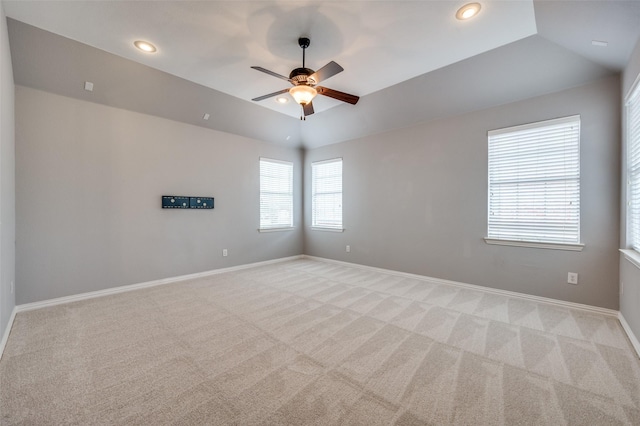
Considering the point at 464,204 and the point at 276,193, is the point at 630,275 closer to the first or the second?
the point at 464,204

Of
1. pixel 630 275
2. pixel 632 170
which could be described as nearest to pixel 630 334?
pixel 630 275

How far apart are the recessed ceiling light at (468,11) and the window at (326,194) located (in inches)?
131

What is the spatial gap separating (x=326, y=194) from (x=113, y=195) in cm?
380

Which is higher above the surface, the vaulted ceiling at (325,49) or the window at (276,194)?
the vaulted ceiling at (325,49)

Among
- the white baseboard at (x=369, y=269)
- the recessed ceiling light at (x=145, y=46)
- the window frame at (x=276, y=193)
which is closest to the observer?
the white baseboard at (x=369, y=269)

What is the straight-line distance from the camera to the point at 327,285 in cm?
404

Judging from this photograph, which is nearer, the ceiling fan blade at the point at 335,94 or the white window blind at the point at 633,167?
the white window blind at the point at 633,167

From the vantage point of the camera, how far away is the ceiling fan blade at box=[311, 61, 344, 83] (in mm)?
2337

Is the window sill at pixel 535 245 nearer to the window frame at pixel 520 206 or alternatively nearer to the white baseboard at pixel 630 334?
the window frame at pixel 520 206

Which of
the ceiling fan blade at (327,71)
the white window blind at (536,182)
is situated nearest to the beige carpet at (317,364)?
the white window blind at (536,182)

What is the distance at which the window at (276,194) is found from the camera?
553cm

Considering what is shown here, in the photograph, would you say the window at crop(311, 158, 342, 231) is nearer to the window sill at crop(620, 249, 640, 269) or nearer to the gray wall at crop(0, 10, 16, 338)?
the window sill at crop(620, 249, 640, 269)

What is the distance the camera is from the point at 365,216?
16.8 ft

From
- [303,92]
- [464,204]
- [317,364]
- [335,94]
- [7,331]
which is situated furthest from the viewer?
[464,204]
